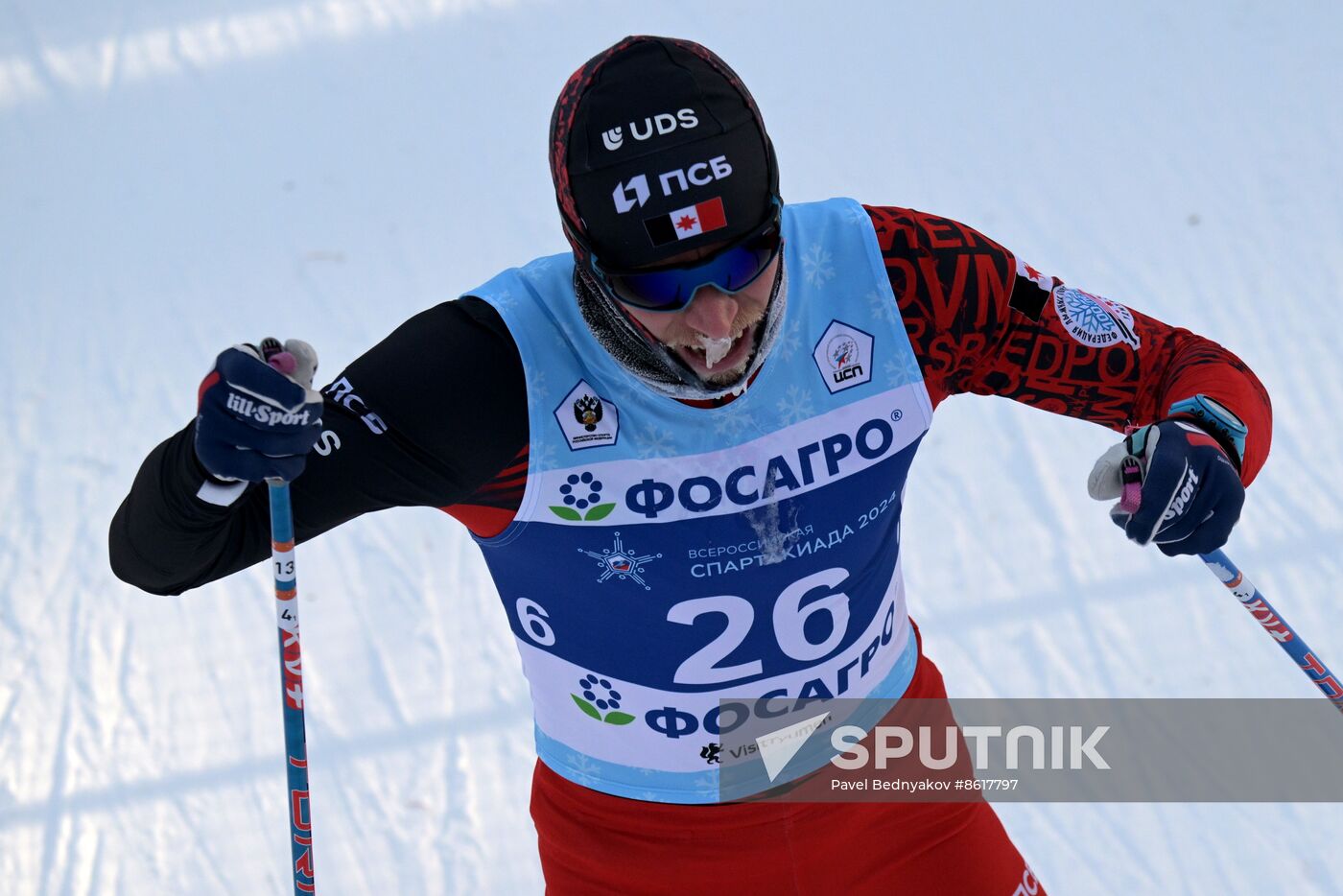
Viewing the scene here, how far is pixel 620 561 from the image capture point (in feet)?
4.91

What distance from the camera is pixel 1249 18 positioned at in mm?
3453

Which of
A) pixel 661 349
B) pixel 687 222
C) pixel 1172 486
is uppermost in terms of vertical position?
pixel 687 222

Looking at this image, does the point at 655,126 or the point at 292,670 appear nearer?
the point at 655,126

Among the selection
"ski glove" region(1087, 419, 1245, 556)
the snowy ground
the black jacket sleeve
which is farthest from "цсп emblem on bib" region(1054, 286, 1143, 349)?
the snowy ground

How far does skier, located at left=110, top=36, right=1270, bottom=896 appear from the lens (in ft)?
4.36

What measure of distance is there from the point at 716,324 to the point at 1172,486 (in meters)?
0.48

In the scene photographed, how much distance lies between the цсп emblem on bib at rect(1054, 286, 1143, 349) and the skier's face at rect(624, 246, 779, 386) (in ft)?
1.22

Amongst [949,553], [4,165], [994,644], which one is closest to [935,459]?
[949,553]

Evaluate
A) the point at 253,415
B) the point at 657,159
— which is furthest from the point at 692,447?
the point at 253,415

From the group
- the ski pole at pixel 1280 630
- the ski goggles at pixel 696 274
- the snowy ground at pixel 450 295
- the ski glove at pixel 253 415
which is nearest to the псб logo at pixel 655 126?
the ski goggles at pixel 696 274

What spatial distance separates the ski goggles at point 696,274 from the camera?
4.37 feet

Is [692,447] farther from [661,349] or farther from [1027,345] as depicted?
[1027,345]

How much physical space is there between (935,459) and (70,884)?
1.81 meters

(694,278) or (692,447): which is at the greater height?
(694,278)
